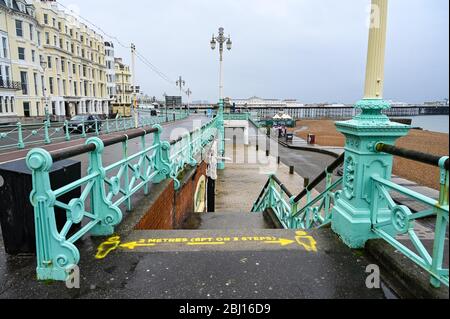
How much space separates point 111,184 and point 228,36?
67.1 feet

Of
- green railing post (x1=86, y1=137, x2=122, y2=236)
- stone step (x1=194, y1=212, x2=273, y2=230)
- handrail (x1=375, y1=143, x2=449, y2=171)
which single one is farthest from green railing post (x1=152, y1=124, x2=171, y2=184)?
handrail (x1=375, y1=143, x2=449, y2=171)

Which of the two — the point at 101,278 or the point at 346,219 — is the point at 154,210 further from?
the point at 346,219

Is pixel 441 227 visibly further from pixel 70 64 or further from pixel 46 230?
pixel 70 64

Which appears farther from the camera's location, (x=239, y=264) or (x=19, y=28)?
(x=19, y=28)

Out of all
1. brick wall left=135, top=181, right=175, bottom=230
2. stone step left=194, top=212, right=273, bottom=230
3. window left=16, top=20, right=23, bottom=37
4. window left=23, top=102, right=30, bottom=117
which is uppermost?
window left=16, top=20, right=23, bottom=37

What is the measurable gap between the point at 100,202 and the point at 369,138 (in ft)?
10.7

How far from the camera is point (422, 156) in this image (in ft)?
9.00

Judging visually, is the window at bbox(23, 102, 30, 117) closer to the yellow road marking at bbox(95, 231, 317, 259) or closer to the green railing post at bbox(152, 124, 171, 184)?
the green railing post at bbox(152, 124, 171, 184)

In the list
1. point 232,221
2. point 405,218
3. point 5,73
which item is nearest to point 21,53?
point 5,73

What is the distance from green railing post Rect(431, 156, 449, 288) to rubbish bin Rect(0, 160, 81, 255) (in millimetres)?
3634

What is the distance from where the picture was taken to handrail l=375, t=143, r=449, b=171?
2.52m

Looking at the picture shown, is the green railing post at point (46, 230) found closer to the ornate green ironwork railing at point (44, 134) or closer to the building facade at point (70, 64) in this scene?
the ornate green ironwork railing at point (44, 134)

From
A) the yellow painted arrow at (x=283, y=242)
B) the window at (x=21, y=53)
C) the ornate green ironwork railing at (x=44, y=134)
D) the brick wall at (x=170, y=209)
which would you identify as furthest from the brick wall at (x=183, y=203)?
the window at (x=21, y=53)

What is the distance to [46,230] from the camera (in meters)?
2.78
